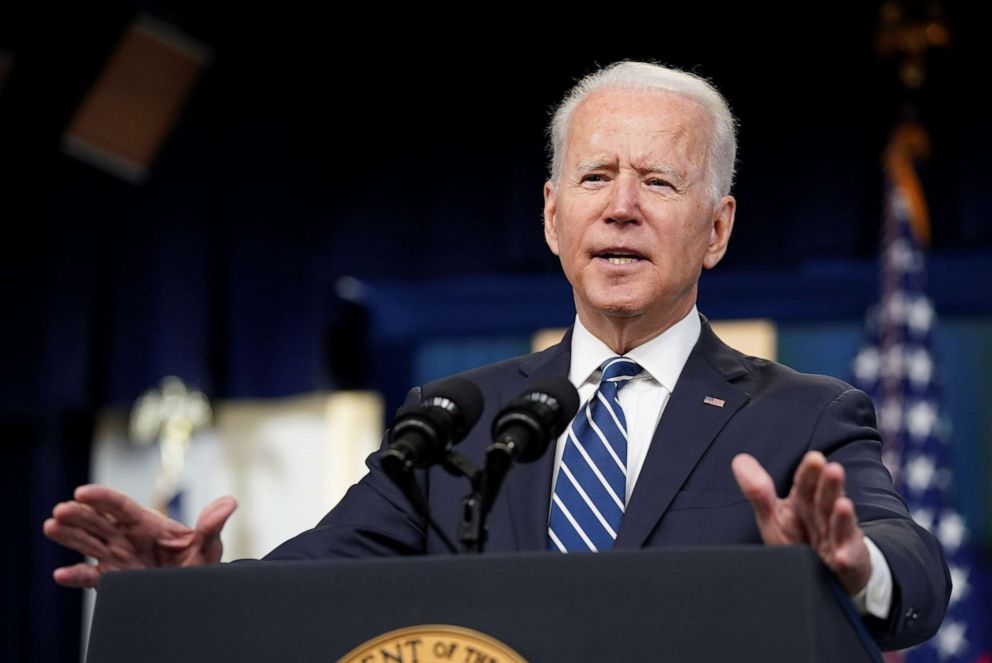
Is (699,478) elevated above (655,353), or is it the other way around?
(655,353)

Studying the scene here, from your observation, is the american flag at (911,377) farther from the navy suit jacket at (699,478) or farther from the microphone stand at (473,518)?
the microphone stand at (473,518)

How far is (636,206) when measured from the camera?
1955 millimetres

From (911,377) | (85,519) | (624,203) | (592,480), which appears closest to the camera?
(85,519)

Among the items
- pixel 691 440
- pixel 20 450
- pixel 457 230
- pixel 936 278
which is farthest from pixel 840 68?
pixel 691 440

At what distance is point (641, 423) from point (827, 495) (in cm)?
57

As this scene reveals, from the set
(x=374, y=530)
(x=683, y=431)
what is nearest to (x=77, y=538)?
(x=374, y=530)

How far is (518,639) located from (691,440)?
528 millimetres

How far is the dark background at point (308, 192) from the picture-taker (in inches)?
209

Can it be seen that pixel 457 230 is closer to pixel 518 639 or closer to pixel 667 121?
pixel 667 121

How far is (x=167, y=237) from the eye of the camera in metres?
5.76

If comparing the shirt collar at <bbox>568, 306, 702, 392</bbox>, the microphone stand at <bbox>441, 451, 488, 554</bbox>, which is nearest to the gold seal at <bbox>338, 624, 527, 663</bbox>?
the microphone stand at <bbox>441, 451, 488, 554</bbox>

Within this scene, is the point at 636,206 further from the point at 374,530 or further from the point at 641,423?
the point at 374,530

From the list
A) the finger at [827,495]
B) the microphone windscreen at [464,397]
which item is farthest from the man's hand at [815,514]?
the microphone windscreen at [464,397]

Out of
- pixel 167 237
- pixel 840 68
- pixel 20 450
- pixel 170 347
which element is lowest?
pixel 20 450
